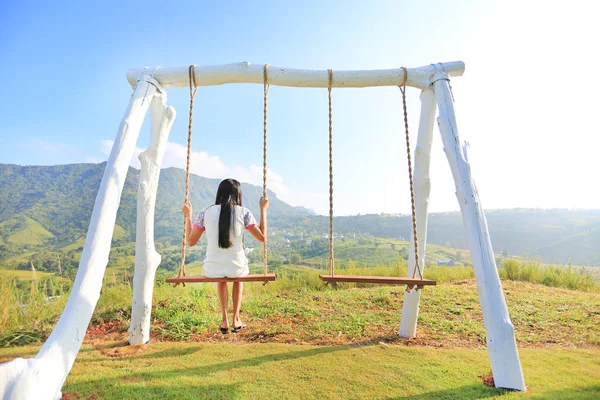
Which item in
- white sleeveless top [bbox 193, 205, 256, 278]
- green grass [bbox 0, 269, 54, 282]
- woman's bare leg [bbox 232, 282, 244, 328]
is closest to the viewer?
white sleeveless top [bbox 193, 205, 256, 278]

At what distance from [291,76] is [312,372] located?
3.21 meters

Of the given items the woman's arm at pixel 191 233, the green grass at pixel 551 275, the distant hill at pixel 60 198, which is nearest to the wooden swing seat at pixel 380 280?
the woman's arm at pixel 191 233

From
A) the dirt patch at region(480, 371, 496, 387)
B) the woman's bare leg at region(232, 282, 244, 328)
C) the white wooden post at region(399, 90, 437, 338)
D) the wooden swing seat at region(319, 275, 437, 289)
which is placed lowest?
the dirt patch at region(480, 371, 496, 387)

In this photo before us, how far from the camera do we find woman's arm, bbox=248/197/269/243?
12.2ft

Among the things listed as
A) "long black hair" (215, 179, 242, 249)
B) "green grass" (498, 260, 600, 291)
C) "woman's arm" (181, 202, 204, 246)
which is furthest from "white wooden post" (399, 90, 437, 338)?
"green grass" (498, 260, 600, 291)

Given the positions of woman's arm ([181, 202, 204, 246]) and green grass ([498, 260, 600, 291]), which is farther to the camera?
green grass ([498, 260, 600, 291])

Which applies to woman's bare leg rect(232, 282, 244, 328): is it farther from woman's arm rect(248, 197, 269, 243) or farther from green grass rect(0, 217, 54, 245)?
green grass rect(0, 217, 54, 245)

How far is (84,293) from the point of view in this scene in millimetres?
2635

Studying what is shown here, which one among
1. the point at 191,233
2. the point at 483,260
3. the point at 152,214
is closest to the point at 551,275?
the point at 483,260

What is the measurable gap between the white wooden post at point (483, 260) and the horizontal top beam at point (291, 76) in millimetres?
252

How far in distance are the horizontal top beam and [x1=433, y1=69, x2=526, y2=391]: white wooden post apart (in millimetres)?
252

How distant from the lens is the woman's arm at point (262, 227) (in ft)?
12.2

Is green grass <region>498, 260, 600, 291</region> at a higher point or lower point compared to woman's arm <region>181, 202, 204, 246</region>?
lower

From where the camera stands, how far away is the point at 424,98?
13.6ft
